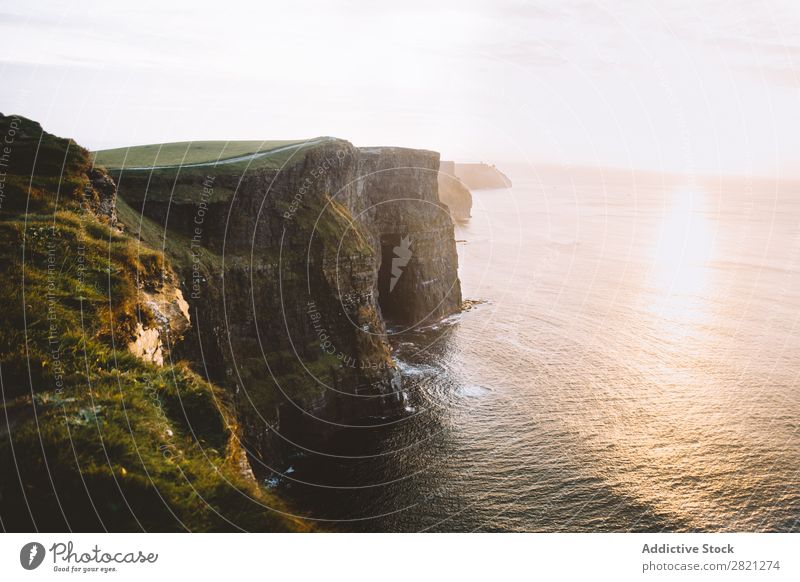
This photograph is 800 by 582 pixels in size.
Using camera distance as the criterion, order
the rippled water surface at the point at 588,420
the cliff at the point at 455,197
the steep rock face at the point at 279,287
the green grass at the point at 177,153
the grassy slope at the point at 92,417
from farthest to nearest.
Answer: the cliff at the point at 455,197 → the green grass at the point at 177,153 → the steep rock face at the point at 279,287 → the rippled water surface at the point at 588,420 → the grassy slope at the point at 92,417

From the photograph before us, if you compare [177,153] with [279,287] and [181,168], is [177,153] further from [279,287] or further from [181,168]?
[279,287]

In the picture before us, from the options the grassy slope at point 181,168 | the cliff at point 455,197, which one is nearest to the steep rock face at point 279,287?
the grassy slope at point 181,168

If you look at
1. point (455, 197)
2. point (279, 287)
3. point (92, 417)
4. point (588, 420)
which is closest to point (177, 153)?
point (279, 287)

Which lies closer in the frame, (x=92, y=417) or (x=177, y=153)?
(x=92, y=417)

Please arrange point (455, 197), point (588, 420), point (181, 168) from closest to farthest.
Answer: point (181, 168)
point (588, 420)
point (455, 197)

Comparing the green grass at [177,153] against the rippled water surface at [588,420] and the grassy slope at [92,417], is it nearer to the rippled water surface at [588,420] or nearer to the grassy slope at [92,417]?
the rippled water surface at [588,420]
